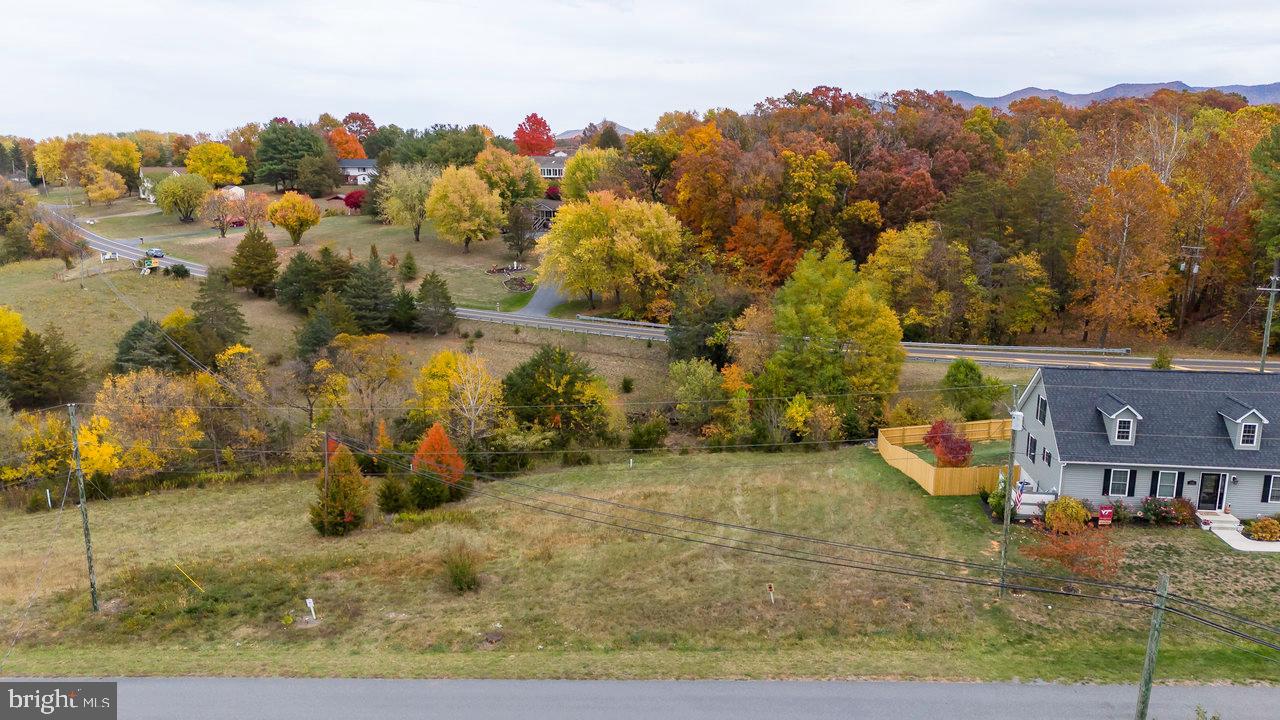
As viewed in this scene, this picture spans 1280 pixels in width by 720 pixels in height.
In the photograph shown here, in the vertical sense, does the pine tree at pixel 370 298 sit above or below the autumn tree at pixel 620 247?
below

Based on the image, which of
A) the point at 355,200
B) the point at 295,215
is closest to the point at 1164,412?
the point at 295,215

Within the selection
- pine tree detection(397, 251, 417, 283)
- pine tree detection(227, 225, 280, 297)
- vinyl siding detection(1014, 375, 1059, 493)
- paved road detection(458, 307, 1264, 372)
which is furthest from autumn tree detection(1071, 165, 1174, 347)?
pine tree detection(227, 225, 280, 297)

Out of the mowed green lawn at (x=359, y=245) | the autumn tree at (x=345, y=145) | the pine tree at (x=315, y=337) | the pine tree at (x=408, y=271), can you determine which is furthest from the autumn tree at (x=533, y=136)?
the pine tree at (x=315, y=337)

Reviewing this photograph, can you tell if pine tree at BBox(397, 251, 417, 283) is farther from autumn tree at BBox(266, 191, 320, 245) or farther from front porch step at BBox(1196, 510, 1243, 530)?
front porch step at BBox(1196, 510, 1243, 530)

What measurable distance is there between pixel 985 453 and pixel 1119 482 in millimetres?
7273

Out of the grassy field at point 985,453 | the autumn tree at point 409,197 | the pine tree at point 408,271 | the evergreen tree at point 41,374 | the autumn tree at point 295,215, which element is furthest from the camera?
the autumn tree at point 409,197

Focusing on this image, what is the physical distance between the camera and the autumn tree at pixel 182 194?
288ft

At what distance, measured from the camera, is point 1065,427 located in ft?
99.5

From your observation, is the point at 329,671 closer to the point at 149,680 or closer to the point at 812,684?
the point at 149,680

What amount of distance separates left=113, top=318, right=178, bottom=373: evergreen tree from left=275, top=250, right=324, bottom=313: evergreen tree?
13.0 m

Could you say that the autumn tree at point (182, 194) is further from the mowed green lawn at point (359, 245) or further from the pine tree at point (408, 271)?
the pine tree at point (408, 271)

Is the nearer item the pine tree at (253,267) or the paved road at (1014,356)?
the paved road at (1014,356)

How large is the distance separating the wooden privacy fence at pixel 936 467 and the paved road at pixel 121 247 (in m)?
55.2

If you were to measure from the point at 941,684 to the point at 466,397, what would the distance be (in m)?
27.8
